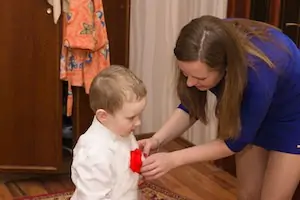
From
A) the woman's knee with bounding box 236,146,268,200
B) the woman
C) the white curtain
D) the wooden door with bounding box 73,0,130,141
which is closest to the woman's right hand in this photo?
the woman

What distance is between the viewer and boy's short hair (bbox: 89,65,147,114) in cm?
163

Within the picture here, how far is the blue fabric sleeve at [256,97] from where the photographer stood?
171 centimetres

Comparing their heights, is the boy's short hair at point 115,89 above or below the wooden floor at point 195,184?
above

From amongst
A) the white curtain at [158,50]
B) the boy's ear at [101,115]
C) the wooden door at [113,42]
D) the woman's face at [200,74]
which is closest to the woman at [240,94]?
the woman's face at [200,74]

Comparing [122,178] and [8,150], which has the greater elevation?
[122,178]

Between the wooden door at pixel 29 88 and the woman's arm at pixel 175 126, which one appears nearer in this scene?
the woman's arm at pixel 175 126

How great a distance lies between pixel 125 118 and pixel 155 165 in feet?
0.68

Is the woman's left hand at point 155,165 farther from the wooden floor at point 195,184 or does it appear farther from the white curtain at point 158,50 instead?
the white curtain at point 158,50

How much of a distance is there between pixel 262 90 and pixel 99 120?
0.52 m

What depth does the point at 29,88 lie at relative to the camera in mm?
2770

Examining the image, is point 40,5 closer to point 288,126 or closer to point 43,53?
point 43,53

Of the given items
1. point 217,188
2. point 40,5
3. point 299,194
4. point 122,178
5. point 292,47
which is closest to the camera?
point 122,178

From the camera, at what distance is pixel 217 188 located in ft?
10.0

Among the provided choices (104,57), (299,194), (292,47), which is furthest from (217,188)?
(292,47)
